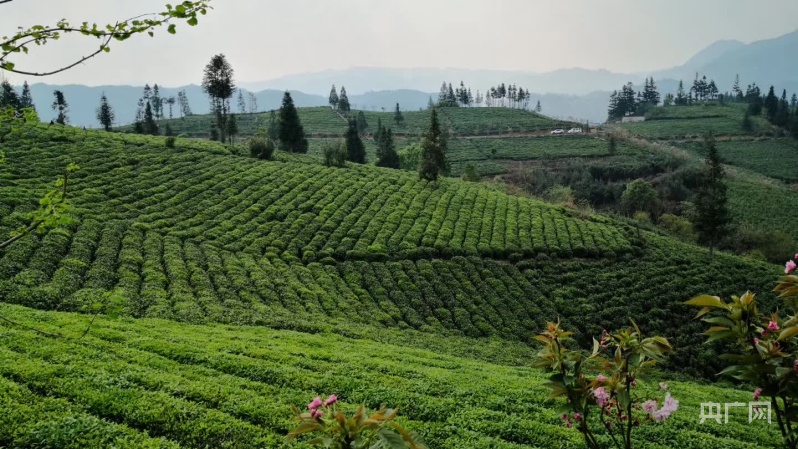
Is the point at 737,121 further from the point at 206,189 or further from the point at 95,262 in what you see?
the point at 95,262

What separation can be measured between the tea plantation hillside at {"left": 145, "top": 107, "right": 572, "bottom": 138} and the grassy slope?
296 feet

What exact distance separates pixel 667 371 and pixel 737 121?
366 ft

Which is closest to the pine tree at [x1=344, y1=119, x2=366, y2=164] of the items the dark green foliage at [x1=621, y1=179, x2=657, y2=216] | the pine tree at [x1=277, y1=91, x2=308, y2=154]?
the pine tree at [x1=277, y1=91, x2=308, y2=154]

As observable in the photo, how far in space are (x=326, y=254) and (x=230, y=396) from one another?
19718mm

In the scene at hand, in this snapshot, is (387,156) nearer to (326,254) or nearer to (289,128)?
(289,128)

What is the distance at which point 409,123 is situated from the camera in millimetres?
124125

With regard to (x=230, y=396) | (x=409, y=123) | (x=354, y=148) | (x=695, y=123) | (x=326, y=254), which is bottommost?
(x=326, y=254)

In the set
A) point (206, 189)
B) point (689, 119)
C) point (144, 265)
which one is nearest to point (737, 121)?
point (689, 119)

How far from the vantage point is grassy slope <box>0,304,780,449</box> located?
23.7 feet

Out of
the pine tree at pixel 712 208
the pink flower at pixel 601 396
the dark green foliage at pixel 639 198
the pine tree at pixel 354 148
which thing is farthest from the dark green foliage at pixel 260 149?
the pink flower at pixel 601 396

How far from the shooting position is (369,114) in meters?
136

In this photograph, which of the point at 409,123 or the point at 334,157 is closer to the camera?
the point at 334,157

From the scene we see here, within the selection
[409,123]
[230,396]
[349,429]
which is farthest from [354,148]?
[349,429]

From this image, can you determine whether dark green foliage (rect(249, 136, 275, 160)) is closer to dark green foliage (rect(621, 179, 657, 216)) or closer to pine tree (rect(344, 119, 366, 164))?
pine tree (rect(344, 119, 366, 164))
